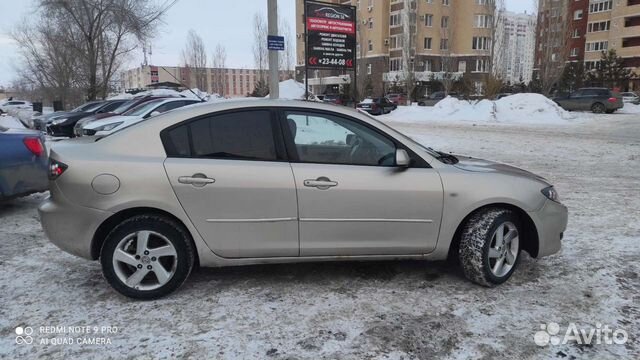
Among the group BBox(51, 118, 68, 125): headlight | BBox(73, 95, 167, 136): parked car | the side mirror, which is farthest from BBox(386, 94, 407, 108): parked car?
the side mirror

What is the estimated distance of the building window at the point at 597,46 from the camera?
62812mm

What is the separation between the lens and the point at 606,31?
206 ft

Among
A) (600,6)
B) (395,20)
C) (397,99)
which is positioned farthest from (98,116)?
(600,6)

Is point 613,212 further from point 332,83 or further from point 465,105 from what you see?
point 332,83

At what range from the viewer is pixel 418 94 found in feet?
190

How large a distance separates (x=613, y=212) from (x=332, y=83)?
6508 centimetres

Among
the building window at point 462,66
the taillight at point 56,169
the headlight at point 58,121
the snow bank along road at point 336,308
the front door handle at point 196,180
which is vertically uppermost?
the building window at point 462,66

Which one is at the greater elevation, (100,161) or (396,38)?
(396,38)

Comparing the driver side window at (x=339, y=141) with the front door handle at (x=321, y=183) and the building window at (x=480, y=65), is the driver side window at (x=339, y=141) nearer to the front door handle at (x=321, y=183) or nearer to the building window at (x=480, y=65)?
the front door handle at (x=321, y=183)

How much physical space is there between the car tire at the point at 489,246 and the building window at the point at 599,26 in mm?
72405

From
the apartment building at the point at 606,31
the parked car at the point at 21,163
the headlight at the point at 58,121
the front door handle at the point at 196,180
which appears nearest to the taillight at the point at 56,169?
the front door handle at the point at 196,180

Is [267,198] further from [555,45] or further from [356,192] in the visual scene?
[555,45]

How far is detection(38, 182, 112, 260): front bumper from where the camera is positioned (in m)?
3.44

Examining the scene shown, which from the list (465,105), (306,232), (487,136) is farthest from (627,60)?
(306,232)
